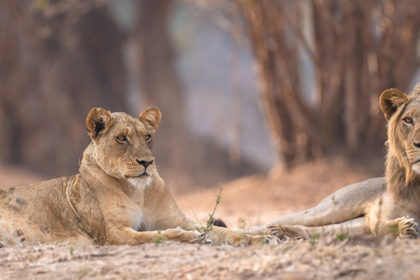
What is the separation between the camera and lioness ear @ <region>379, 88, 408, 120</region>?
448 centimetres

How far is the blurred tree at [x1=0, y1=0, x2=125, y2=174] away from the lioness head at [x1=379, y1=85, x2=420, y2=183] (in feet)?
30.5

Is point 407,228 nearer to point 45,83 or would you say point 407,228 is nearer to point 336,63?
point 336,63

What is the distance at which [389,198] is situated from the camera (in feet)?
15.1

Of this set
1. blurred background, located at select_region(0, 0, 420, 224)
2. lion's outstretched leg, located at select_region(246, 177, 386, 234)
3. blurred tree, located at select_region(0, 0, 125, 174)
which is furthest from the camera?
blurred tree, located at select_region(0, 0, 125, 174)

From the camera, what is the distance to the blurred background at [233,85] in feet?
30.9

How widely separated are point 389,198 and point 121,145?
1.76 m

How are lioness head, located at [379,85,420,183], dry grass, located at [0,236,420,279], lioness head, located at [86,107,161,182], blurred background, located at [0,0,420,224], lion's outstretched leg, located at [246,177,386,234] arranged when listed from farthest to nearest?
blurred background, located at [0,0,420,224] → lion's outstretched leg, located at [246,177,386,234] → lioness head, located at [86,107,161,182] → lioness head, located at [379,85,420,183] → dry grass, located at [0,236,420,279]

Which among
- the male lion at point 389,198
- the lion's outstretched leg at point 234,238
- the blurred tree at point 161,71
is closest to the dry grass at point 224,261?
the lion's outstretched leg at point 234,238

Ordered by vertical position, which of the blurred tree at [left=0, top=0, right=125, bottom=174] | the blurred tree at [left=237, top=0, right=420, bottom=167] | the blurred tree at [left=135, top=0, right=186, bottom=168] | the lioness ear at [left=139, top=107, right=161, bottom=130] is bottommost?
the lioness ear at [left=139, top=107, right=161, bottom=130]

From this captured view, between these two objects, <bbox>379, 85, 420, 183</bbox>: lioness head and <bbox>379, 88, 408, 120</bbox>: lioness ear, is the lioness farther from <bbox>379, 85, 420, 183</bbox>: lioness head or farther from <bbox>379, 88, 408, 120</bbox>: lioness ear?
<bbox>379, 88, 408, 120</bbox>: lioness ear

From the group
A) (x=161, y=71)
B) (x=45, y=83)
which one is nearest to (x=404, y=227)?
(x=45, y=83)

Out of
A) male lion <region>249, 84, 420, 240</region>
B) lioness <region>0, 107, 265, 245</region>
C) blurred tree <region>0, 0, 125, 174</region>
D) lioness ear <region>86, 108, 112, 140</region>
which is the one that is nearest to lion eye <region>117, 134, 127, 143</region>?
lioness <region>0, 107, 265, 245</region>

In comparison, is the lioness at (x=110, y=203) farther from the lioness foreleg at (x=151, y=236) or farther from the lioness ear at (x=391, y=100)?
the lioness ear at (x=391, y=100)

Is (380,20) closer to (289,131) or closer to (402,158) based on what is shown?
(289,131)
